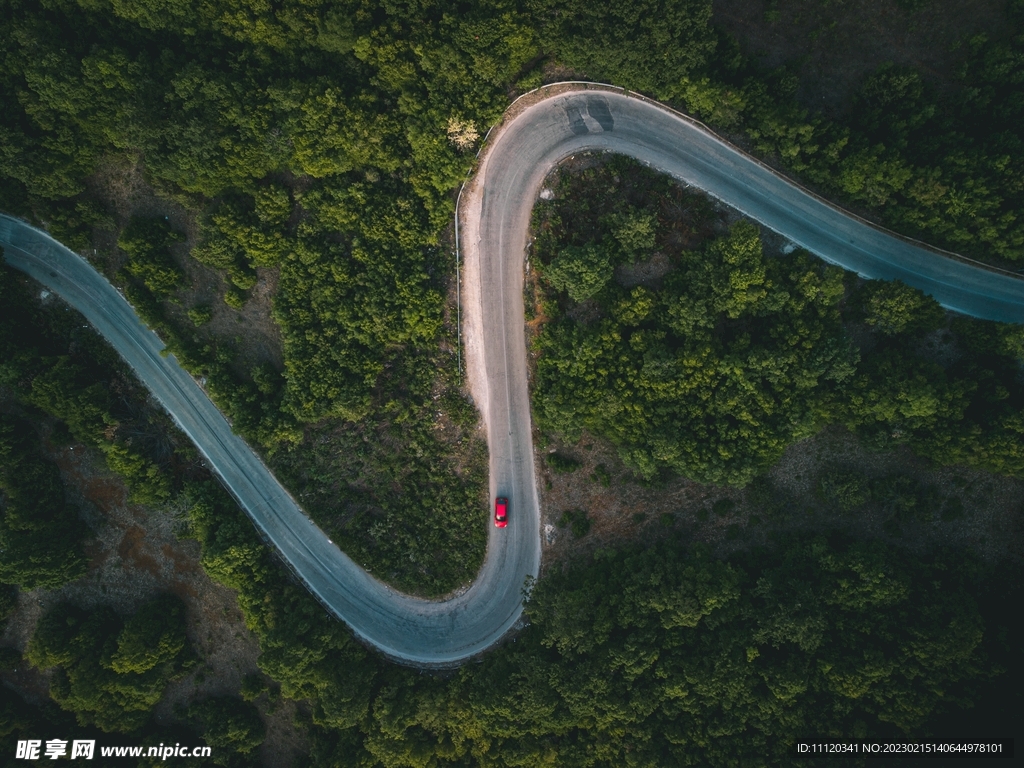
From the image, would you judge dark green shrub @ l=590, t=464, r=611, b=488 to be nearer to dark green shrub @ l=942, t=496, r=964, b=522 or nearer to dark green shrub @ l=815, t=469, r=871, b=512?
dark green shrub @ l=815, t=469, r=871, b=512

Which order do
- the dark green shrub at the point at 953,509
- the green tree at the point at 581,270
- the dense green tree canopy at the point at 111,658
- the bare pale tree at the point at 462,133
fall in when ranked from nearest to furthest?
1. the green tree at the point at 581,270
2. the bare pale tree at the point at 462,133
3. the dark green shrub at the point at 953,509
4. the dense green tree canopy at the point at 111,658

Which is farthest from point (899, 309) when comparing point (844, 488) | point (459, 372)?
point (459, 372)

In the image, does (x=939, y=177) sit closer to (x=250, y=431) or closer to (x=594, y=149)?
(x=594, y=149)

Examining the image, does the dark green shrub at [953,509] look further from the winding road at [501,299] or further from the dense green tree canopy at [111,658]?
the dense green tree canopy at [111,658]

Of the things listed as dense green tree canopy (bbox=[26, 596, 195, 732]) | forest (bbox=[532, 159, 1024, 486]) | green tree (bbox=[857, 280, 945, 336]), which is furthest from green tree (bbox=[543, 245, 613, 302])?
dense green tree canopy (bbox=[26, 596, 195, 732])

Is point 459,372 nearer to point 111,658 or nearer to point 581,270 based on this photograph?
point 581,270

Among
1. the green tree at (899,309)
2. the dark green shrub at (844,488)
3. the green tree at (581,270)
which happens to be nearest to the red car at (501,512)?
the green tree at (581,270)

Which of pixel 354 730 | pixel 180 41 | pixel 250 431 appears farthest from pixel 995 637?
pixel 180 41
